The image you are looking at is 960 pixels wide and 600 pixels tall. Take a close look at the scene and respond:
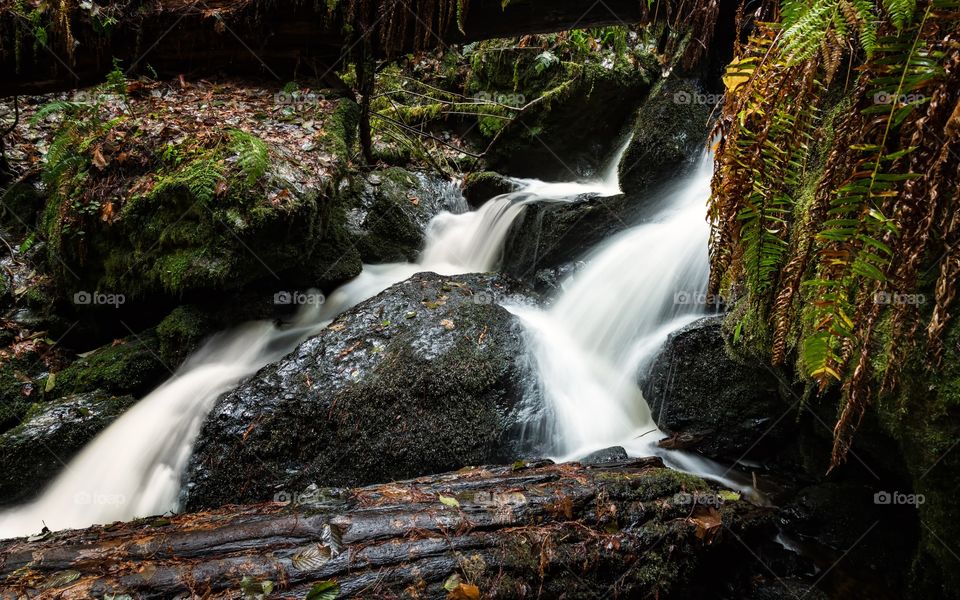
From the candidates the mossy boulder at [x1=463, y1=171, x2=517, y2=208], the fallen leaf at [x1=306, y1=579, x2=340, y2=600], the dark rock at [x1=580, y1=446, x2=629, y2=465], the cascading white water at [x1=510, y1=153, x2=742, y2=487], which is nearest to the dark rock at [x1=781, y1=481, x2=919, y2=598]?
the cascading white water at [x1=510, y1=153, x2=742, y2=487]

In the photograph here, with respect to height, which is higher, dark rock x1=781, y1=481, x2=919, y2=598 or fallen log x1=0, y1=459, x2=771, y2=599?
fallen log x1=0, y1=459, x2=771, y2=599

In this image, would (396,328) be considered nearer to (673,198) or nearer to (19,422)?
(19,422)

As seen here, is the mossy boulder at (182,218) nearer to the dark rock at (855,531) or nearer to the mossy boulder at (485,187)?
the mossy boulder at (485,187)

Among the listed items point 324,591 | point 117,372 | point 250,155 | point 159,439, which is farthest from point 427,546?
point 250,155

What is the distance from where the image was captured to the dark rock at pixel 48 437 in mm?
3891

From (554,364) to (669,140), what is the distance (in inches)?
174

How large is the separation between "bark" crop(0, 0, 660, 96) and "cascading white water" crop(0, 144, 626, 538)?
291 cm

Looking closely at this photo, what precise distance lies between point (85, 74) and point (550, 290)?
608 cm

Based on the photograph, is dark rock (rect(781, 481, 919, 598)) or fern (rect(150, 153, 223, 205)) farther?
fern (rect(150, 153, 223, 205))

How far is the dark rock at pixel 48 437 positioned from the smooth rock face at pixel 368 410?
3.90ft

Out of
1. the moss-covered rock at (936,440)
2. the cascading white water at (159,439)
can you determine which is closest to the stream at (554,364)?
the cascading white water at (159,439)

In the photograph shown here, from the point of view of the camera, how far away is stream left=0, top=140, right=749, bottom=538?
3816 millimetres

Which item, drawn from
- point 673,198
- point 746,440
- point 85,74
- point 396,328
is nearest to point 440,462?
point 396,328

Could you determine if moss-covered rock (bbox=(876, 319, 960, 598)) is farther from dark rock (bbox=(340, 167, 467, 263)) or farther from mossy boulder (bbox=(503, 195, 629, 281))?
dark rock (bbox=(340, 167, 467, 263))
